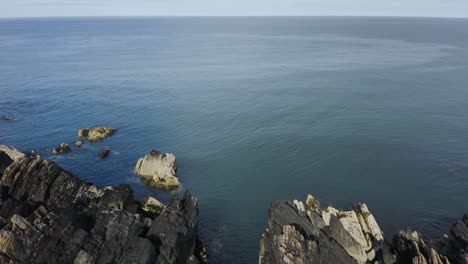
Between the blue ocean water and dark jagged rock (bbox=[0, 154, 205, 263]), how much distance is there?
8.03 m

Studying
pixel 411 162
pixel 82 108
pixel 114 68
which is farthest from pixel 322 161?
pixel 114 68

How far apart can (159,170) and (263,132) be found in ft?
100

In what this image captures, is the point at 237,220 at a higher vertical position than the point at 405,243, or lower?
lower

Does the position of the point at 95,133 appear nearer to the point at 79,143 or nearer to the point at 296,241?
the point at 79,143

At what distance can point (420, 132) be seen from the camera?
84500 millimetres

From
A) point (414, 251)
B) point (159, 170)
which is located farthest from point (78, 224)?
point (414, 251)

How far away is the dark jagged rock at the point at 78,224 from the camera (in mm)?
36469

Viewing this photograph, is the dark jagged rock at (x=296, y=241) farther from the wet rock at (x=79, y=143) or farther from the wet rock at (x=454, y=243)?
the wet rock at (x=79, y=143)

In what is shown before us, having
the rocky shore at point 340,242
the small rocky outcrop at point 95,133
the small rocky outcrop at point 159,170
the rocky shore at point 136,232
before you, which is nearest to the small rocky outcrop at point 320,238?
the rocky shore at point 340,242

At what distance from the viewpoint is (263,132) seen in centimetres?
8519

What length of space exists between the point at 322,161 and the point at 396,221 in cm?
2070

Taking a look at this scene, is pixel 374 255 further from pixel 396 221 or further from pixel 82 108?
pixel 82 108

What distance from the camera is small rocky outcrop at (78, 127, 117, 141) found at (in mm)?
81562

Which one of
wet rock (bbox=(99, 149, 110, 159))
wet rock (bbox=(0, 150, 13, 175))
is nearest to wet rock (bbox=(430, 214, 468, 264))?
wet rock (bbox=(99, 149, 110, 159))
